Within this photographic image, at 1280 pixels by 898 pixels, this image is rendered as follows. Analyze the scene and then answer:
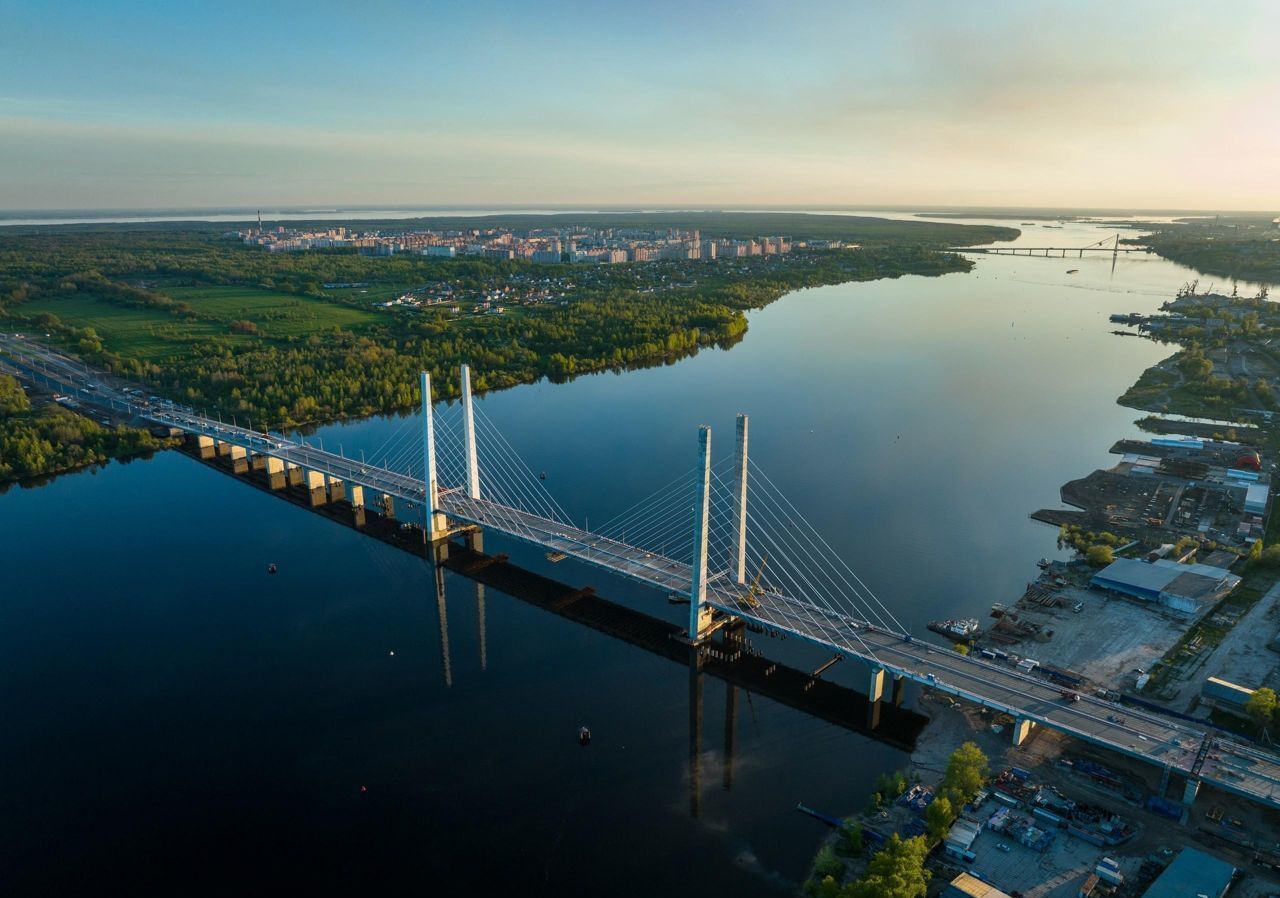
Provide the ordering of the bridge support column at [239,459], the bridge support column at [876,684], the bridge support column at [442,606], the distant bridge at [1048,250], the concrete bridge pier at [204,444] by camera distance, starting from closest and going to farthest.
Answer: the bridge support column at [876,684] < the bridge support column at [442,606] < the bridge support column at [239,459] < the concrete bridge pier at [204,444] < the distant bridge at [1048,250]

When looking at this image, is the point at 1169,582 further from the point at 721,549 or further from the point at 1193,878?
the point at 721,549

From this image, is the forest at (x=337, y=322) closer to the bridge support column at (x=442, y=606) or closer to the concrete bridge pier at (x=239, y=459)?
the concrete bridge pier at (x=239, y=459)

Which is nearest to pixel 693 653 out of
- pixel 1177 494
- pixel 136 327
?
pixel 1177 494

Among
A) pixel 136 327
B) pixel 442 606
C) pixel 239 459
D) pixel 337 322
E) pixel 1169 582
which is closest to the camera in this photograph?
pixel 1169 582

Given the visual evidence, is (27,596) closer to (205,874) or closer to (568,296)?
(205,874)

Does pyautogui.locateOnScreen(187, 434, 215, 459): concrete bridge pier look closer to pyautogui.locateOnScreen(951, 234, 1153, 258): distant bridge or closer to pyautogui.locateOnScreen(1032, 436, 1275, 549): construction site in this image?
pyautogui.locateOnScreen(1032, 436, 1275, 549): construction site

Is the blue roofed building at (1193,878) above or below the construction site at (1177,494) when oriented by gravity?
below

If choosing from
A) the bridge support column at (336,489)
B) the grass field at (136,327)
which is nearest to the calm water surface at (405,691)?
the bridge support column at (336,489)

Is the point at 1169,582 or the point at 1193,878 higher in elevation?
the point at 1169,582
